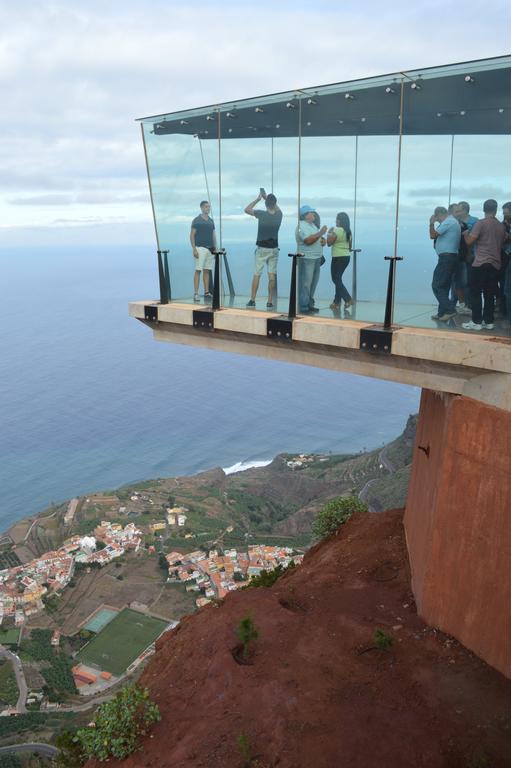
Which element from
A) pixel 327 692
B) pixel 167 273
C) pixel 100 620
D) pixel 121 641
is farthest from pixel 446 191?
pixel 100 620

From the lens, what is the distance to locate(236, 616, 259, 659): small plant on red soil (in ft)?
23.6

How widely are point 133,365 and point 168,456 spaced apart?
3661 centimetres

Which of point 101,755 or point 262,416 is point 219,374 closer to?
point 262,416

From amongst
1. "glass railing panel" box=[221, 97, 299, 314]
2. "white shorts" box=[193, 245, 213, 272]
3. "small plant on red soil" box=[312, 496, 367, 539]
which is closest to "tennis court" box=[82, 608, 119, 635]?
"small plant on red soil" box=[312, 496, 367, 539]

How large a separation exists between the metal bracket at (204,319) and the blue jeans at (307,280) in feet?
4.53

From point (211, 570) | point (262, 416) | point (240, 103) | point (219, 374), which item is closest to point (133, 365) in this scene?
point (219, 374)

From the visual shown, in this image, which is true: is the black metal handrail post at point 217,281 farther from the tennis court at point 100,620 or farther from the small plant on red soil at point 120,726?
the tennis court at point 100,620

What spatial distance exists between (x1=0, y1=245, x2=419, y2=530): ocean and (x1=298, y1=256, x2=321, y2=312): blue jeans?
62.5 meters

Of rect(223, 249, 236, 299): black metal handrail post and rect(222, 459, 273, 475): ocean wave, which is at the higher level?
rect(223, 249, 236, 299): black metal handrail post

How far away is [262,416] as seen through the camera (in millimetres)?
95000

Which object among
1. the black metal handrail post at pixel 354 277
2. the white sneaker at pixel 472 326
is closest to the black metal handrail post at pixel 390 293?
the black metal handrail post at pixel 354 277

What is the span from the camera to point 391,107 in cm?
717

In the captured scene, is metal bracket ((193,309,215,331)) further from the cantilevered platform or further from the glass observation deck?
the glass observation deck

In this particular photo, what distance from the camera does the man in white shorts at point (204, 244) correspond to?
928 centimetres
